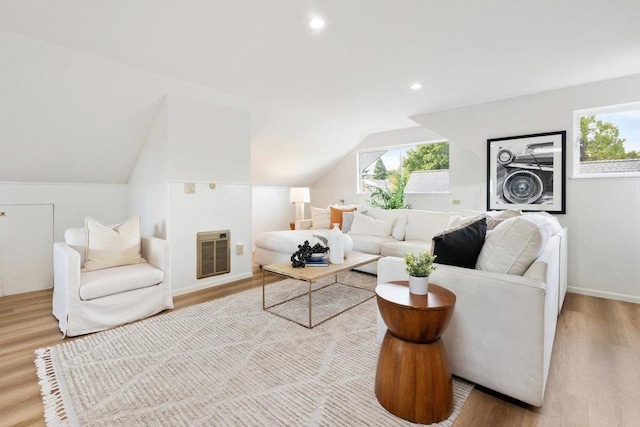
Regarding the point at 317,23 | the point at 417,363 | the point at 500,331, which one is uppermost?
the point at 317,23

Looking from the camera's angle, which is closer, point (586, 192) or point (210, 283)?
point (586, 192)

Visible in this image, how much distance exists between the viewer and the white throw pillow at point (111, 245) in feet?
8.61

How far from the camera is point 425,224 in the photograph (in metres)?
4.10

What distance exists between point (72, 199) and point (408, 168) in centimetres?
493

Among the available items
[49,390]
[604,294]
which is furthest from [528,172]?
[49,390]

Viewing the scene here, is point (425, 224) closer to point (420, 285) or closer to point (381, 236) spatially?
point (381, 236)

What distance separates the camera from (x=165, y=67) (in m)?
2.79

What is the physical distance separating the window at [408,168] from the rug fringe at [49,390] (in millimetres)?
4781

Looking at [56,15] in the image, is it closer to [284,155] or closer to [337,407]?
[337,407]

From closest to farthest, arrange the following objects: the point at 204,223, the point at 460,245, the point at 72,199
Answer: the point at 460,245 → the point at 204,223 → the point at 72,199

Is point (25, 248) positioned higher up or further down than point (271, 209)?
further down

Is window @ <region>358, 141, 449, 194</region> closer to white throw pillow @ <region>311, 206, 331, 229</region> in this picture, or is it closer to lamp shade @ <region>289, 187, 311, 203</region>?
lamp shade @ <region>289, 187, 311, 203</region>

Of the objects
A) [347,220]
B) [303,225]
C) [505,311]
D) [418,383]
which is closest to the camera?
[418,383]

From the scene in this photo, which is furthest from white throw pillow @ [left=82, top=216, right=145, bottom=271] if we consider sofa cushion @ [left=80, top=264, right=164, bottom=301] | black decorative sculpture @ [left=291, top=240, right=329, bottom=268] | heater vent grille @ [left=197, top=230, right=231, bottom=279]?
black decorative sculpture @ [left=291, top=240, right=329, bottom=268]
